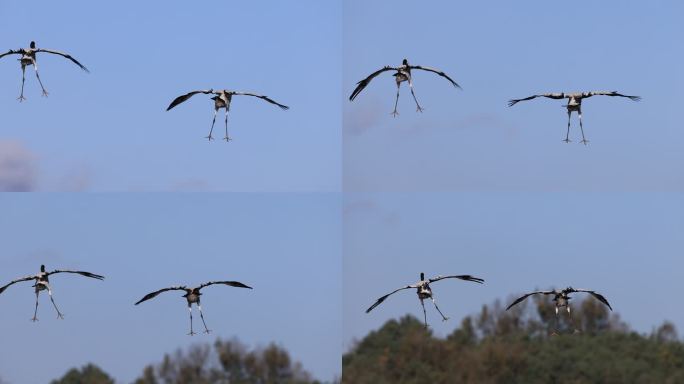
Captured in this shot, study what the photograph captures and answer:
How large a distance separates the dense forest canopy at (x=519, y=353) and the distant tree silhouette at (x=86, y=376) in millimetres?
6948

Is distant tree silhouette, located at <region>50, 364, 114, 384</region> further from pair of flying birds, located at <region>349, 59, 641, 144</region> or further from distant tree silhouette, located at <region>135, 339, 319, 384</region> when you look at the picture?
pair of flying birds, located at <region>349, 59, 641, 144</region>

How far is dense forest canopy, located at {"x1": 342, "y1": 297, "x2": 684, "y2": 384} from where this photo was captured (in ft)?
127

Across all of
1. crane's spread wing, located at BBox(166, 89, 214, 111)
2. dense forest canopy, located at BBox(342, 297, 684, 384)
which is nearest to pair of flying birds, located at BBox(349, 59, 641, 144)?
crane's spread wing, located at BBox(166, 89, 214, 111)

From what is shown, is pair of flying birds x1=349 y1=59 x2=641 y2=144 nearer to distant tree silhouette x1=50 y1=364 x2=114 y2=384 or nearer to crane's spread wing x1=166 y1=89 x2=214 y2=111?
crane's spread wing x1=166 y1=89 x2=214 y2=111

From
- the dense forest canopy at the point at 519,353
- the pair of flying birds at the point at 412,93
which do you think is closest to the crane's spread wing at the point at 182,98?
the pair of flying birds at the point at 412,93

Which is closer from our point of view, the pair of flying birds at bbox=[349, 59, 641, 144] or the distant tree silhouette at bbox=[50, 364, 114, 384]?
the pair of flying birds at bbox=[349, 59, 641, 144]

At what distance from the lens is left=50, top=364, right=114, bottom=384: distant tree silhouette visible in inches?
1545

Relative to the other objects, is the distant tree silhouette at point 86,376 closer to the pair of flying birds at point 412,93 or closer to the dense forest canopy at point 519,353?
the dense forest canopy at point 519,353

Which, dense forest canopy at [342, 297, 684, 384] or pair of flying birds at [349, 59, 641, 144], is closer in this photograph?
pair of flying birds at [349, 59, 641, 144]

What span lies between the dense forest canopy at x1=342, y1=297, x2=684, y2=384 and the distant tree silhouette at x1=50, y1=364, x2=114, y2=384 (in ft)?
22.8

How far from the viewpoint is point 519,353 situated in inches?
1588

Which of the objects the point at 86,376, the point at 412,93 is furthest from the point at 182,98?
the point at 86,376

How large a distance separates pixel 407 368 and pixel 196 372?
21.4 feet

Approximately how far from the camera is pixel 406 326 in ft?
135
